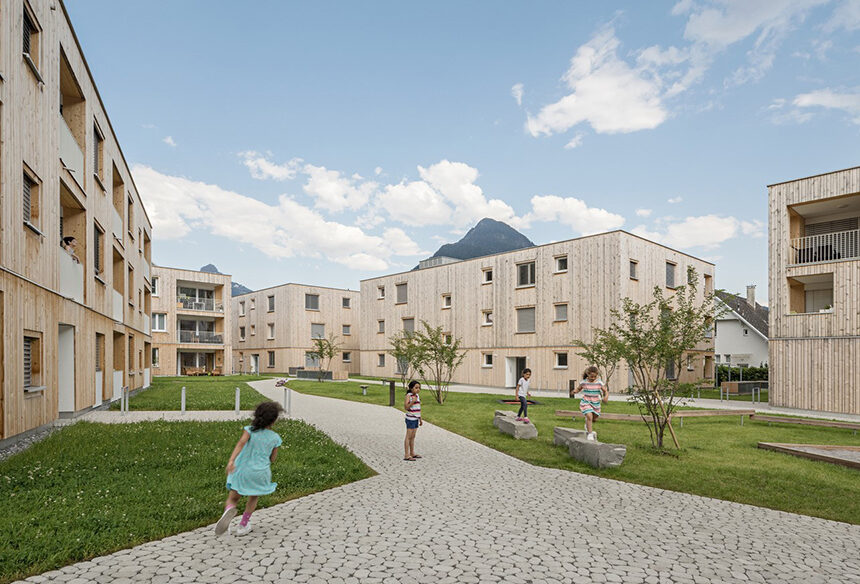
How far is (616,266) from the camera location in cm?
2733

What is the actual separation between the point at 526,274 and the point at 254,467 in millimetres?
28117

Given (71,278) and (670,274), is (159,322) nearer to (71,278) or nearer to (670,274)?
(71,278)

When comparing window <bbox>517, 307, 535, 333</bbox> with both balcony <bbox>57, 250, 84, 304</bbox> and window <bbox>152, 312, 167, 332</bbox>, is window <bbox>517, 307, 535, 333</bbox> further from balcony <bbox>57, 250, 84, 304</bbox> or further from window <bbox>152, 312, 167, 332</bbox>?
window <bbox>152, 312, 167, 332</bbox>

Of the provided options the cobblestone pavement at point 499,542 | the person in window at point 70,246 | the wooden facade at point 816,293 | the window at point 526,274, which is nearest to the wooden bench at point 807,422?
the wooden facade at point 816,293

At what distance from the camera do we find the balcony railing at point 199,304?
44719 millimetres

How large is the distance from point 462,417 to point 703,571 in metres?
11.5

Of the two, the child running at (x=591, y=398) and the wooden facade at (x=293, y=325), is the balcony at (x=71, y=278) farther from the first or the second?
the wooden facade at (x=293, y=325)

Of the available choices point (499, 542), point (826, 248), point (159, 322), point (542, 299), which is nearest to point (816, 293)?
point (826, 248)

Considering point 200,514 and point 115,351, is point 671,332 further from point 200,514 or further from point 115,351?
point 115,351

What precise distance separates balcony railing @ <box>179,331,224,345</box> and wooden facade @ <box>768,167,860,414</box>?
132 feet

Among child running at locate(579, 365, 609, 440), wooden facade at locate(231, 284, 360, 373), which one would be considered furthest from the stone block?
wooden facade at locate(231, 284, 360, 373)

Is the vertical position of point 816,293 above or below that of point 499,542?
above

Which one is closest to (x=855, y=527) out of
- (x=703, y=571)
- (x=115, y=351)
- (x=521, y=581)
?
(x=703, y=571)

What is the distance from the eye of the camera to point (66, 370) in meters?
14.0
